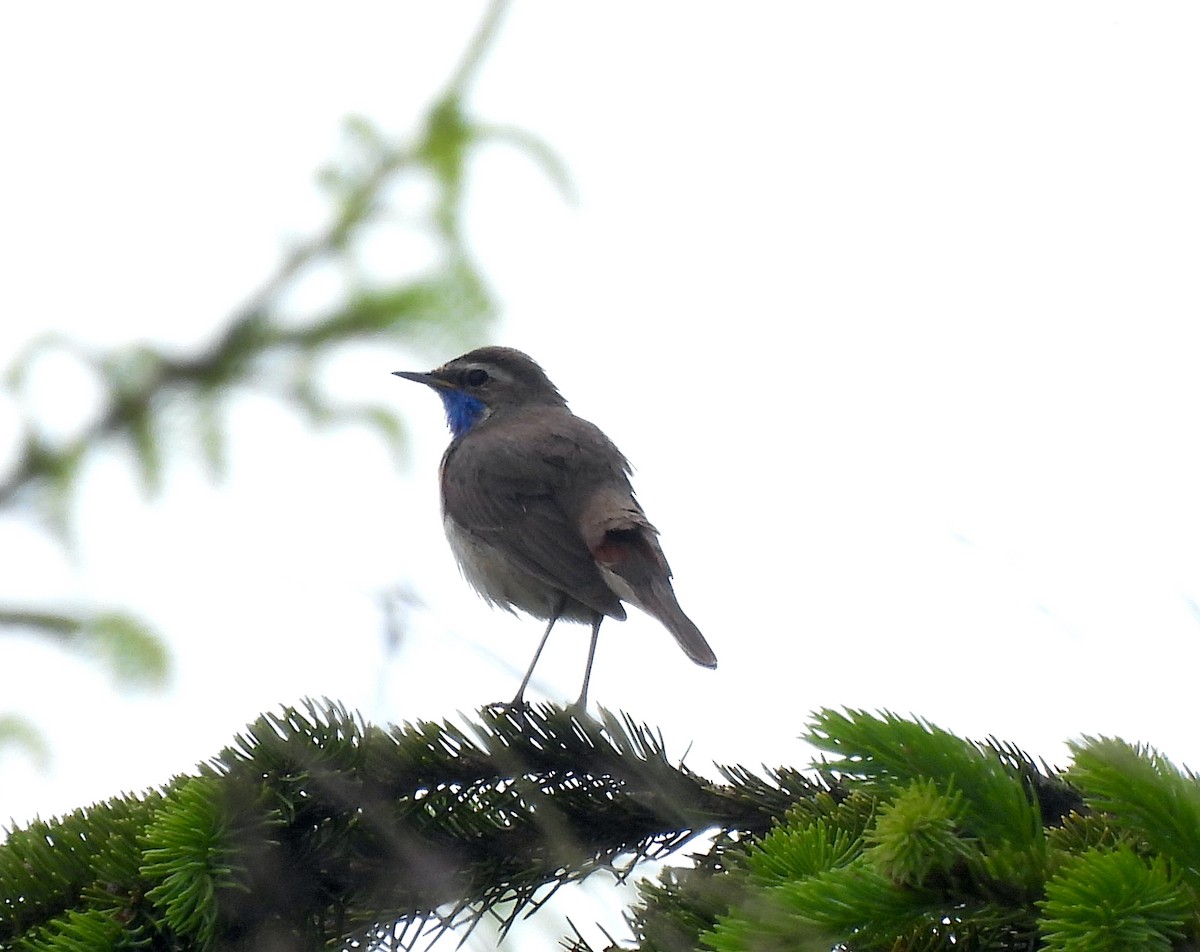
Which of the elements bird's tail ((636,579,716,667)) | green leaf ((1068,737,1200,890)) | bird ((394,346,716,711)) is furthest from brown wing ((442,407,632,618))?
green leaf ((1068,737,1200,890))

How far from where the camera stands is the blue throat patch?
7.83m

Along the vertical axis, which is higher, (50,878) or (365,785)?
(50,878)

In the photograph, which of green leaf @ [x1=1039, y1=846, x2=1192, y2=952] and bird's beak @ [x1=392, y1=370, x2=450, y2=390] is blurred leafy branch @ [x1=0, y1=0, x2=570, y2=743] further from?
bird's beak @ [x1=392, y1=370, x2=450, y2=390]

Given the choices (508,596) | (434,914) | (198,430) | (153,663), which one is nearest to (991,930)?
(434,914)

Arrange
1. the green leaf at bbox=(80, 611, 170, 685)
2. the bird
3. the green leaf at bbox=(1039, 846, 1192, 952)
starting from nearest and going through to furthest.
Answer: the green leaf at bbox=(1039, 846, 1192, 952) < the green leaf at bbox=(80, 611, 170, 685) < the bird

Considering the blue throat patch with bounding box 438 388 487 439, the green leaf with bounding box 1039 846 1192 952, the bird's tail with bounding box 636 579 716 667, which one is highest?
the blue throat patch with bounding box 438 388 487 439

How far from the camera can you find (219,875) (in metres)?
2.59

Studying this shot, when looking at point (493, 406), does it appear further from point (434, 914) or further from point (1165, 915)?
point (1165, 915)

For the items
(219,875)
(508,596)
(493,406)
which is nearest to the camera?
(219,875)

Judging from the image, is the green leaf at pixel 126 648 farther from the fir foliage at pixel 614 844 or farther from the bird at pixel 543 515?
the bird at pixel 543 515

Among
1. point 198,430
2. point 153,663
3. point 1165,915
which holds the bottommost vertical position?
point 1165,915

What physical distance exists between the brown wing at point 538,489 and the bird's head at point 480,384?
43 centimetres

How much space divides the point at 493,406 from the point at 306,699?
193 inches

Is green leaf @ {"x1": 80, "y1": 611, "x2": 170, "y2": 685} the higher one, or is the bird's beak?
the bird's beak
